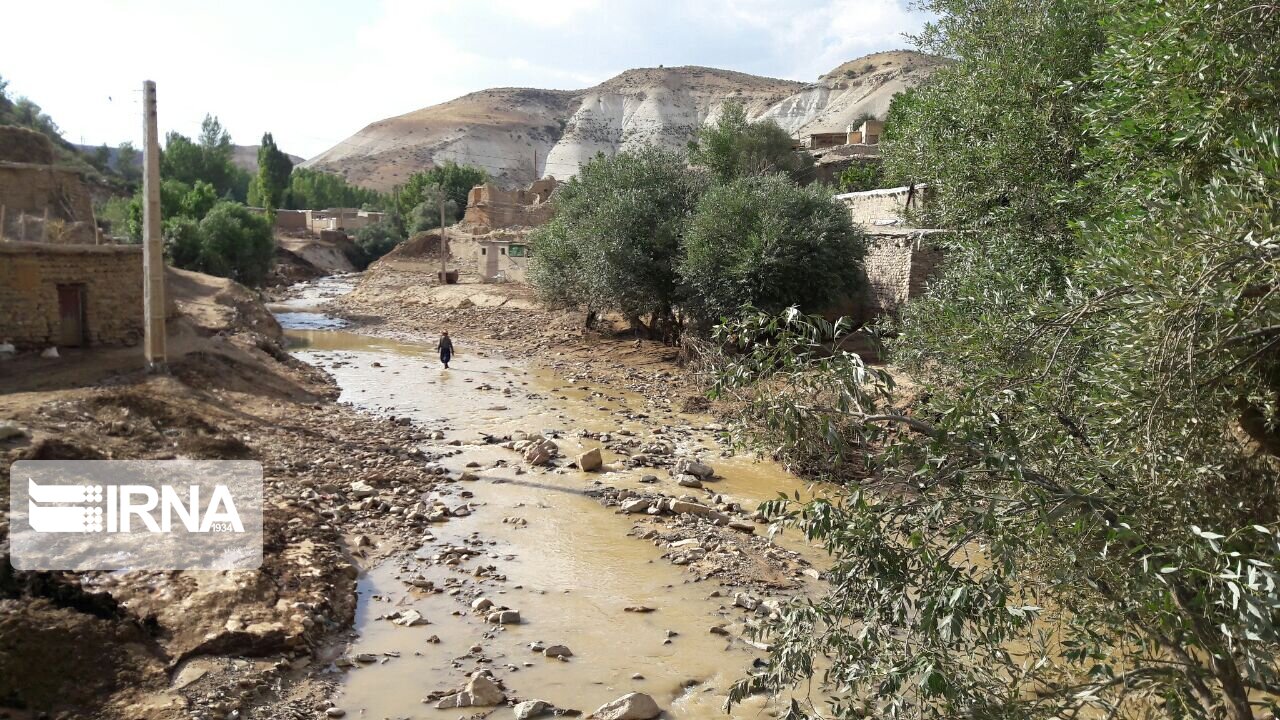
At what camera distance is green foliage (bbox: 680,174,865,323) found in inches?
815

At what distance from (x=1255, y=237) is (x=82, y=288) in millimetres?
17749

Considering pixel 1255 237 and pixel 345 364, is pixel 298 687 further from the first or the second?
pixel 345 364

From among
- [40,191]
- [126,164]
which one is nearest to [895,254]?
[40,191]

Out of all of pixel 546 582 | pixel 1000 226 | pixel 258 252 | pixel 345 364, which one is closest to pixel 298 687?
pixel 546 582

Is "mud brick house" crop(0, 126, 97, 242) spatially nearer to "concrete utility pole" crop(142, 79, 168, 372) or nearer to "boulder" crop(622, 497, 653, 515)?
"concrete utility pole" crop(142, 79, 168, 372)

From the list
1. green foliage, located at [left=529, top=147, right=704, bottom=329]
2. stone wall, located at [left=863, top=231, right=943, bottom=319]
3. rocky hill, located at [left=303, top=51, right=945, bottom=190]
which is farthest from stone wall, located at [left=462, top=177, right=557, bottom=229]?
rocky hill, located at [left=303, top=51, right=945, bottom=190]

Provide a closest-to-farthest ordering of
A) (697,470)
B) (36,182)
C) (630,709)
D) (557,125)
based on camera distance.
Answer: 1. (630,709)
2. (697,470)
3. (36,182)
4. (557,125)

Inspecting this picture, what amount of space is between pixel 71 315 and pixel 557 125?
417 ft

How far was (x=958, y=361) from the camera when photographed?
7457 mm

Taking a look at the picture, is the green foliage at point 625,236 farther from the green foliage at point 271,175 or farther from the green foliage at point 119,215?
the green foliage at point 271,175

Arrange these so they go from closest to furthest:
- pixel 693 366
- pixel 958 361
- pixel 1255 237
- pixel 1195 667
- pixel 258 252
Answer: pixel 1195 667 → pixel 1255 237 → pixel 958 361 → pixel 693 366 → pixel 258 252

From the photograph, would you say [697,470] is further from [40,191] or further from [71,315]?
[40,191]

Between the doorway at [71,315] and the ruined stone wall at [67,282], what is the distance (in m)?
0.10

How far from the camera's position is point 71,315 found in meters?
15.9
